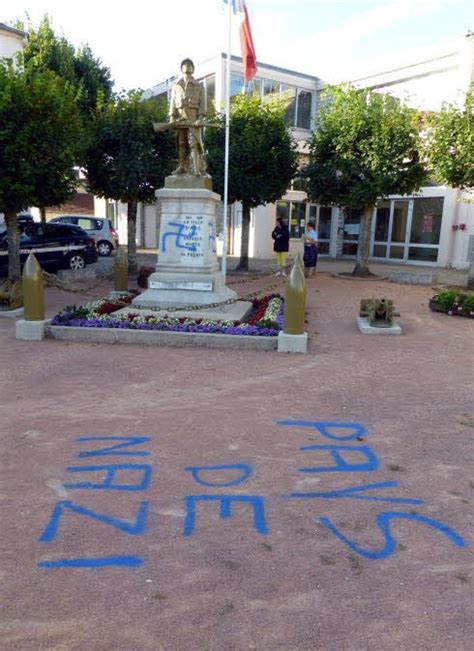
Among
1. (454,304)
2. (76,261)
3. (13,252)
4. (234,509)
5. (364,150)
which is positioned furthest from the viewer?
(76,261)

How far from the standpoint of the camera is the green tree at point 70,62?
19.5m

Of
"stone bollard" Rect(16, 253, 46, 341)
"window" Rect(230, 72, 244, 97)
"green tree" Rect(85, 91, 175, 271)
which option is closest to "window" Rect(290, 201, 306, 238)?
"window" Rect(230, 72, 244, 97)

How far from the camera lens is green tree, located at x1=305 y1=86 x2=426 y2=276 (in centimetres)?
1529

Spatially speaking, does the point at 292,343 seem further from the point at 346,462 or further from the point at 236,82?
the point at 236,82

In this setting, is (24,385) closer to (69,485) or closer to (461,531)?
(69,485)

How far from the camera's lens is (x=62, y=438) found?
465cm

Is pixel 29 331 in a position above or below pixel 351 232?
below

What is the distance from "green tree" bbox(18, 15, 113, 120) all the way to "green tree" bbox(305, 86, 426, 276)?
Answer: 28.6 ft

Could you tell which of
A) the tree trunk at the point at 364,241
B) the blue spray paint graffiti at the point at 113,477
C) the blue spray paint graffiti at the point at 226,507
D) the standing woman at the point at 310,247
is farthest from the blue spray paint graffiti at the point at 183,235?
the tree trunk at the point at 364,241

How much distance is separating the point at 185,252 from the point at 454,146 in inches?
335

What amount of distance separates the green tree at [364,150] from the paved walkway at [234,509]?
10060 mm

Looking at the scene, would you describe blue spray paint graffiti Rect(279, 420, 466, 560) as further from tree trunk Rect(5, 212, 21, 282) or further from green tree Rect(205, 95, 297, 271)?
green tree Rect(205, 95, 297, 271)

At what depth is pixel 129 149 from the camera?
14.7 meters

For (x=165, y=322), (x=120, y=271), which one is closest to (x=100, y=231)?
(x=120, y=271)
